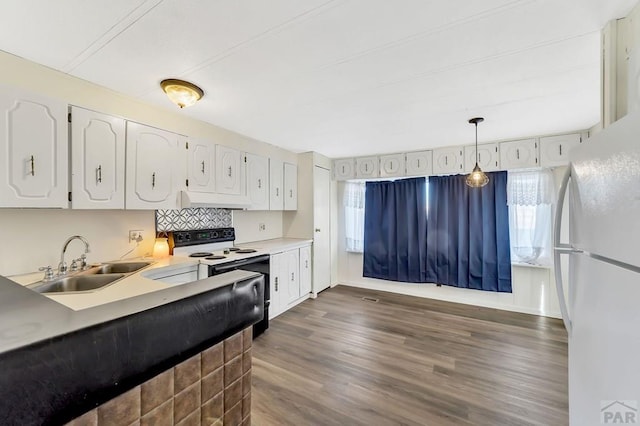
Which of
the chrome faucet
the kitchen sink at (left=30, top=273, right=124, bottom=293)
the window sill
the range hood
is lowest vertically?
the window sill

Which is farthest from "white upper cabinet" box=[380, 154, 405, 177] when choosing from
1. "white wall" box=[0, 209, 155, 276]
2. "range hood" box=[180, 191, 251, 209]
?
"white wall" box=[0, 209, 155, 276]

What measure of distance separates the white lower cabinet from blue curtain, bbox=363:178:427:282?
1.25 m

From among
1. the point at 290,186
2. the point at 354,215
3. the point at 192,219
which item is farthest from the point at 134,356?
the point at 354,215

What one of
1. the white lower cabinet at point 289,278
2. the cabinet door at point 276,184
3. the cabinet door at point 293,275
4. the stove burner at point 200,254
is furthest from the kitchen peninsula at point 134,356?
the cabinet door at point 276,184

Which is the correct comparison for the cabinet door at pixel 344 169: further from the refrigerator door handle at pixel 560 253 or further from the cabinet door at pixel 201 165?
the refrigerator door handle at pixel 560 253

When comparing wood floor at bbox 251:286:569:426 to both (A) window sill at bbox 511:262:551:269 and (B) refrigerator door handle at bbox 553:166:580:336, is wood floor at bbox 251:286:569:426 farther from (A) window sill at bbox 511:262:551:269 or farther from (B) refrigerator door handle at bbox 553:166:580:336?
(B) refrigerator door handle at bbox 553:166:580:336

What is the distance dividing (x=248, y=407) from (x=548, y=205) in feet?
13.7

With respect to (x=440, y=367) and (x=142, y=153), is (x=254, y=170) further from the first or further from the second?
(x=440, y=367)

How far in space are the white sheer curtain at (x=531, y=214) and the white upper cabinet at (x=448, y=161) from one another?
0.69m

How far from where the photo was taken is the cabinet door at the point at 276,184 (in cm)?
378

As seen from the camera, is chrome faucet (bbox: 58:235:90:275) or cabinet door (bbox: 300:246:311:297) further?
cabinet door (bbox: 300:246:311:297)

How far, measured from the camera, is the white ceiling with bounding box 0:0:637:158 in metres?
1.34

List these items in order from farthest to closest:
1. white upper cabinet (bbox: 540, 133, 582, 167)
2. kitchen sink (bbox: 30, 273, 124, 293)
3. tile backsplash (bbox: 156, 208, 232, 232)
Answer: white upper cabinet (bbox: 540, 133, 582, 167) < tile backsplash (bbox: 156, 208, 232, 232) < kitchen sink (bbox: 30, 273, 124, 293)

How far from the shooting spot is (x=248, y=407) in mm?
944
